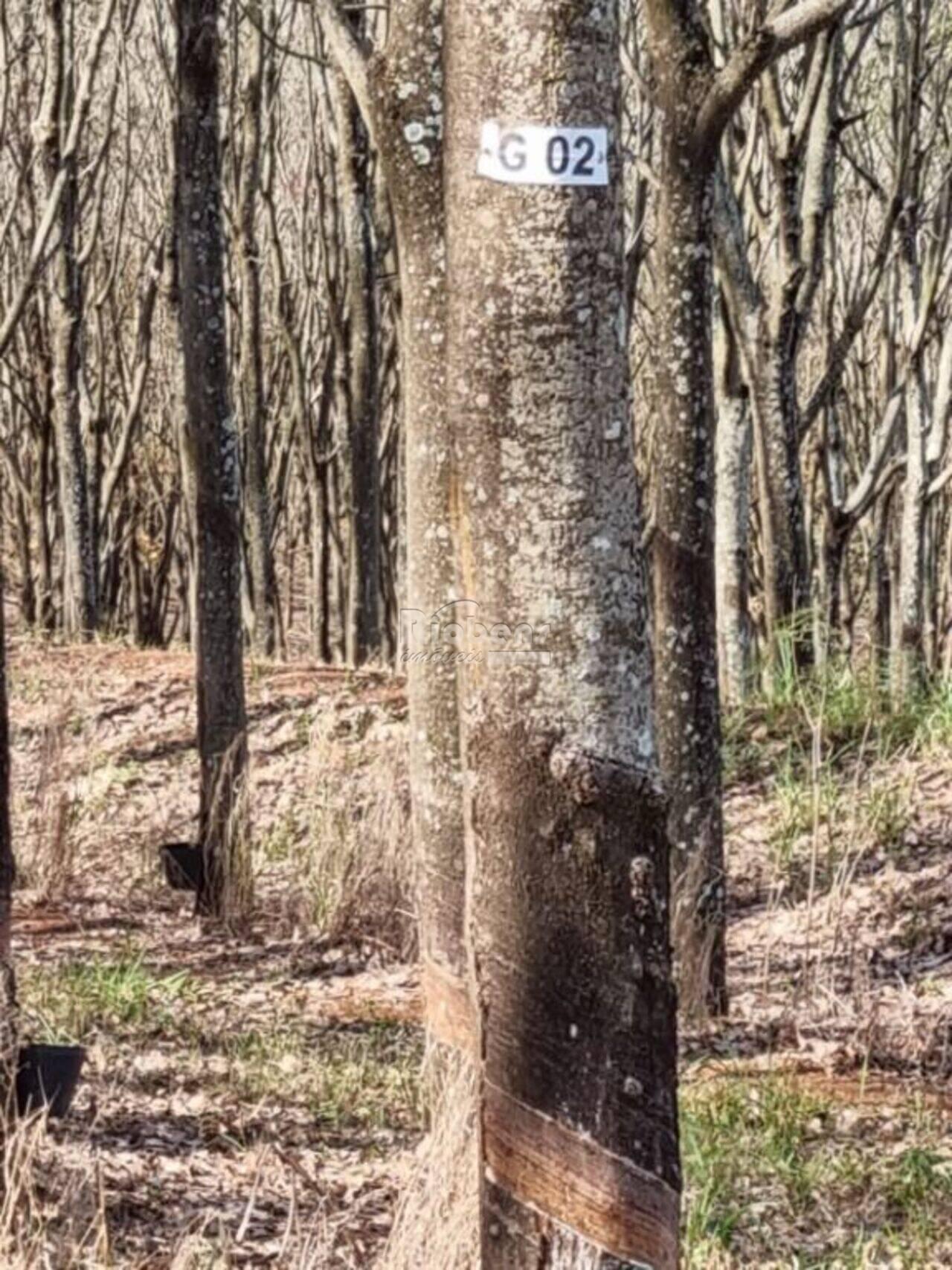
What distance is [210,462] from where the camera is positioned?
8258mm

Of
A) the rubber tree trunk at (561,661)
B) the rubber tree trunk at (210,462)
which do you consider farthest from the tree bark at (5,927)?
the rubber tree trunk at (210,462)

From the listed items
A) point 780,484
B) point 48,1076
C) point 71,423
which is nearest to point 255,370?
point 71,423

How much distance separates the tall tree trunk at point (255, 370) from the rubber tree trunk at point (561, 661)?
45.2ft

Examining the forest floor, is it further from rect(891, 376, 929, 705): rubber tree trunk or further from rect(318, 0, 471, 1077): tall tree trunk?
rect(891, 376, 929, 705): rubber tree trunk

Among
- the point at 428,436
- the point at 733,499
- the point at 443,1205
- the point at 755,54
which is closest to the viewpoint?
the point at 443,1205

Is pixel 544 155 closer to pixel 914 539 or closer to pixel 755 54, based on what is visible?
pixel 755 54

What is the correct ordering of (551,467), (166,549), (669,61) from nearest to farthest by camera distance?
1. (551,467)
2. (669,61)
3. (166,549)

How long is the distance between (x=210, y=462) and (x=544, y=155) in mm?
5679

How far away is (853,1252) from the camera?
4.14 m

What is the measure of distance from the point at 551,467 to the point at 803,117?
354 inches

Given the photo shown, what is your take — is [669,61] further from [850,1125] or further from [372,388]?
[372,388]

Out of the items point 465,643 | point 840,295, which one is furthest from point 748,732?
point 840,295

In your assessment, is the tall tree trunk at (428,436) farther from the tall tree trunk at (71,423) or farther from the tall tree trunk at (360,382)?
the tall tree trunk at (71,423)

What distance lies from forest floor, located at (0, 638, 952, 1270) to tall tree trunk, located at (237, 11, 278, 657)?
6.38 meters
